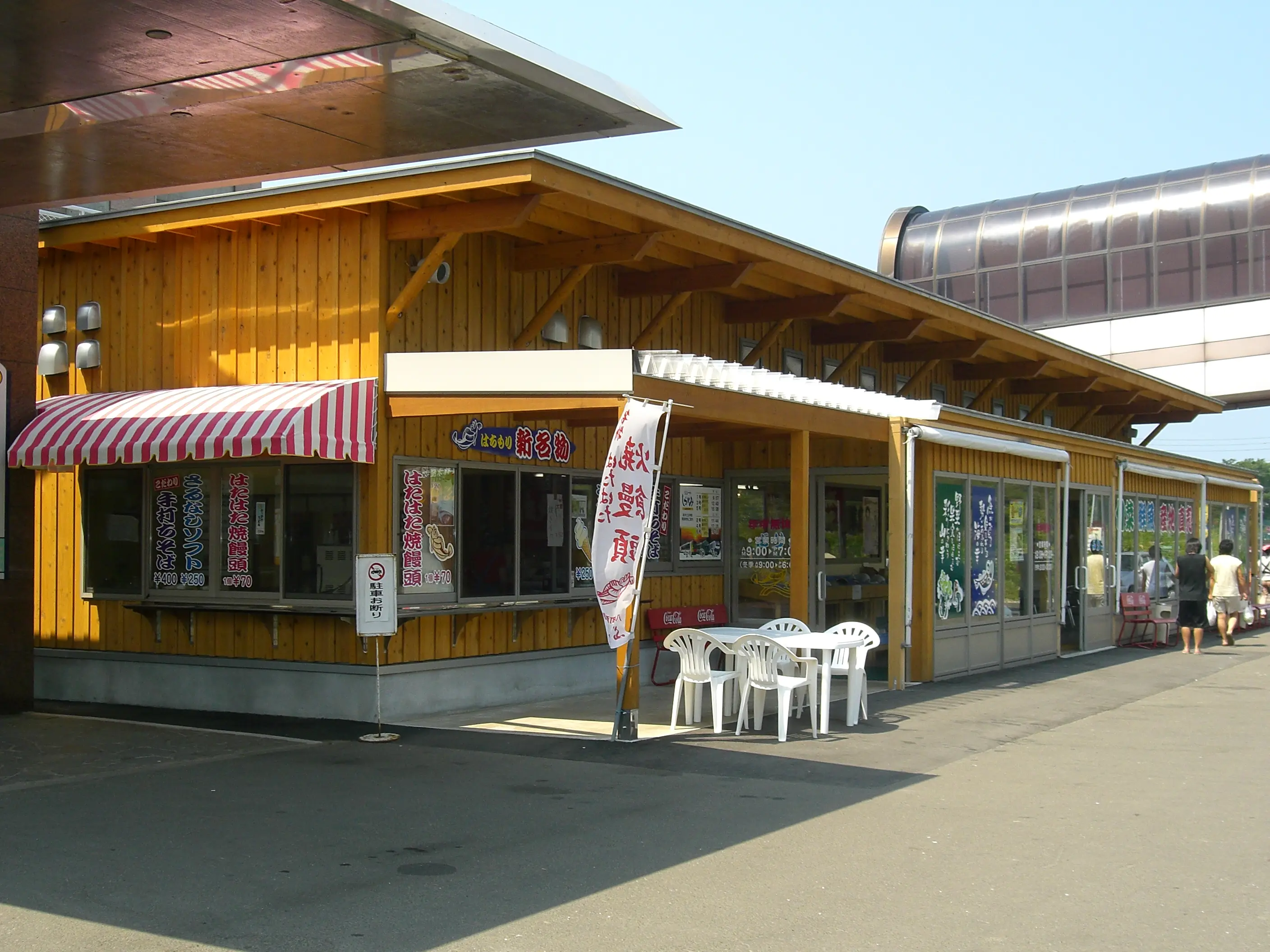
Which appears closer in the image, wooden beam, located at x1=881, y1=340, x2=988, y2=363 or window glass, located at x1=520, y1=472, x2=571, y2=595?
window glass, located at x1=520, y1=472, x2=571, y2=595

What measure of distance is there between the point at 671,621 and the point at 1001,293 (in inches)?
1252

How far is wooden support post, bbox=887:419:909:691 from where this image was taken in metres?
13.9

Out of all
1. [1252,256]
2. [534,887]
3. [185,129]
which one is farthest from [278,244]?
[1252,256]

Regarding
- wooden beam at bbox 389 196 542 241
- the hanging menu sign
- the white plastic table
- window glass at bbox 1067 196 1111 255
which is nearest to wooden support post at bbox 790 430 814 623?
the white plastic table

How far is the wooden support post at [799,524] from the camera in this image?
12.7 m

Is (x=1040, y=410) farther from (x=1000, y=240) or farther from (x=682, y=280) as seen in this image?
(x=1000, y=240)

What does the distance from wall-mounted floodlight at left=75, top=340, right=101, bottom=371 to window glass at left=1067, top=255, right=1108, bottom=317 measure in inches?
1289

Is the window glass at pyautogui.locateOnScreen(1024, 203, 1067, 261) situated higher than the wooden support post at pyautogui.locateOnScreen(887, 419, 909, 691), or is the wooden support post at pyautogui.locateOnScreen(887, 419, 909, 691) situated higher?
the window glass at pyautogui.locateOnScreen(1024, 203, 1067, 261)

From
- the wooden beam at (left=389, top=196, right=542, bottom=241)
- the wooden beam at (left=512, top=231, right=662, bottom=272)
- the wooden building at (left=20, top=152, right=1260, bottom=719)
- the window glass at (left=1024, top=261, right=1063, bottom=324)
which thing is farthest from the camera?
the window glass at (left=1024, top=261, right=1063, bottom=324)

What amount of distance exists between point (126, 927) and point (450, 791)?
3131mm

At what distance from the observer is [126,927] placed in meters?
5.57

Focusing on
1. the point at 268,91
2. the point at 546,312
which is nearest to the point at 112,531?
the point at 546,312

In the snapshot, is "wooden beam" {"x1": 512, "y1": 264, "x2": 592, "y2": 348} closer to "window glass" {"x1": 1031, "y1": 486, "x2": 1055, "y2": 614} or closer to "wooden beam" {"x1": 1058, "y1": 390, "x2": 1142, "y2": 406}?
"window glass" {"x1": 1031, "y1": 486, "x2": 1055, "y2": 614}

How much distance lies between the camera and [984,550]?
1563cm
